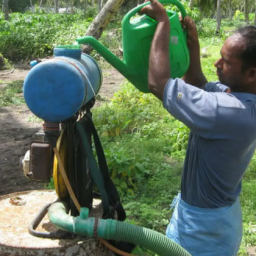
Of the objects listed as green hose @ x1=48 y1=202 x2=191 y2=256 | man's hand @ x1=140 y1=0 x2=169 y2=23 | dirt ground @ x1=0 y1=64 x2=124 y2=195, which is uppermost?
man's hand @ x1=140 y1=0 x2=169 y2=23

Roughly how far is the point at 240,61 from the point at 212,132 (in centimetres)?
31

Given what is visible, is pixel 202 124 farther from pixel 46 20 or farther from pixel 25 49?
pixel 46 20

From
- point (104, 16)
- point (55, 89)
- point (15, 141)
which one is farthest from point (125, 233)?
point (15, 141)

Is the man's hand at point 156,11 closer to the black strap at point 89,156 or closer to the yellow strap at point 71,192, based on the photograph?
the black strap at point 89,156

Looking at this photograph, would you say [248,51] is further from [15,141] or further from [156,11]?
[15,141]

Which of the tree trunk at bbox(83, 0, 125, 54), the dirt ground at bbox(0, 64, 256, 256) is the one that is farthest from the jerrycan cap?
the tree trunk at bbox(83, 0, 125, 54)

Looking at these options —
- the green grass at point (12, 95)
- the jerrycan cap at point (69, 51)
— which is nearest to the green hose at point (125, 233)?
the jerrycan cap at point (69, 51)

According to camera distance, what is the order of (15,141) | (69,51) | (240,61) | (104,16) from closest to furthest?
(240,61)
(69,51)
(104,16)
(15,141)

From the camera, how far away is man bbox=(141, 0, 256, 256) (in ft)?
4.94

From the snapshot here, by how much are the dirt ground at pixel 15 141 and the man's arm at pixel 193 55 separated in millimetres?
2754

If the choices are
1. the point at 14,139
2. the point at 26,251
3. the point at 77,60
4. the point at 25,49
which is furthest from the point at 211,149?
the point at 25,49

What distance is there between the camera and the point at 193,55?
6.42 feet

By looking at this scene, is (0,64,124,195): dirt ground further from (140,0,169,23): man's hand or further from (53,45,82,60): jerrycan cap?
(140,0,169,23): man's hand

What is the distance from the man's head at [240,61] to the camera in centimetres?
158
